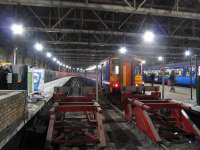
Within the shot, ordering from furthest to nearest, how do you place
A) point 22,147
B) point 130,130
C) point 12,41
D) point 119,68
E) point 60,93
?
point 12,41, point 119,68, point 60,93, point 130,130, point 22,147

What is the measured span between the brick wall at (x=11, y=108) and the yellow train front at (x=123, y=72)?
373 inches

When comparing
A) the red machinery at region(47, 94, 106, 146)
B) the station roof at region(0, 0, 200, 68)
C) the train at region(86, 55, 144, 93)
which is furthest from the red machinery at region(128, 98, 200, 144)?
the train at region(86, 55, 144, 93)

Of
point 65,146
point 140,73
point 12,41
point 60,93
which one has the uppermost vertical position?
point 12,41

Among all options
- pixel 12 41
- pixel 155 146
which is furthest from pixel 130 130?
pixel 12 41

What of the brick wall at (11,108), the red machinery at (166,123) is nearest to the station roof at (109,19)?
the red machinery at (166,123)

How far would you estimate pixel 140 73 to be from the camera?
15.3 meters

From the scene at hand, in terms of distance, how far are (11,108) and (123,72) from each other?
35.2 ft

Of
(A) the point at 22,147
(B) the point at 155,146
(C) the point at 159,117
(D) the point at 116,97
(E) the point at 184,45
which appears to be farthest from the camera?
(E) the point at 184,45

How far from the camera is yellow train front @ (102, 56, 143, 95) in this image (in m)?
15.0

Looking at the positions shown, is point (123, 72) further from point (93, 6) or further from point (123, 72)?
point (93, 6)

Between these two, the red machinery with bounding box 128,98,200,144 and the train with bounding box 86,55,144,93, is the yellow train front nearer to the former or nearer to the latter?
the train with bounding box 86,55,144,93

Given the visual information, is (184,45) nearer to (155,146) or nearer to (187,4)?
(187,4)

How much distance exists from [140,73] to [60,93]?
5.81m

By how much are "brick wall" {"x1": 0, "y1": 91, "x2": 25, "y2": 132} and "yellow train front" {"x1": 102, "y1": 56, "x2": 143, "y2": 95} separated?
9.47 meters
